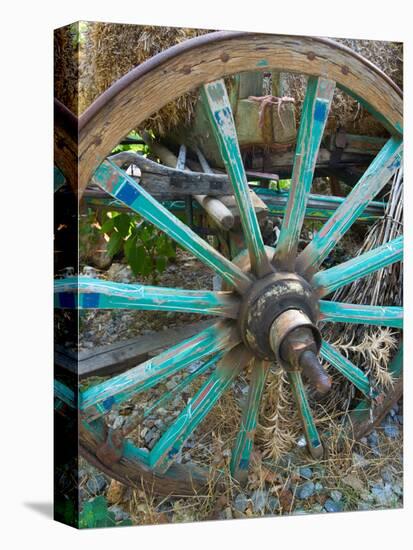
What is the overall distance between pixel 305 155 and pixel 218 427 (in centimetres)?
123

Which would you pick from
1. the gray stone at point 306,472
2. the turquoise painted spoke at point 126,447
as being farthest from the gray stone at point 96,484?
the gray stone at point 306,472

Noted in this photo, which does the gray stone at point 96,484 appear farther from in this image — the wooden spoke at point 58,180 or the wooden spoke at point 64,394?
the wooden spoke at point 58,180

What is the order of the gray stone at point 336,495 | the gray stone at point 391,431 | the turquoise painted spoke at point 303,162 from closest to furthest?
the turquoise painted spoke at point 303,162 < the gray stone at point 336,495 < the gray stone at point 391,431

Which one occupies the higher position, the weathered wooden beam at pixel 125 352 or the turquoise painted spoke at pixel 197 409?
the weathered wooden beam at pixel 125 352

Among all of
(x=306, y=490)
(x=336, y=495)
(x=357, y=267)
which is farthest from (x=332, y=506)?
(x=357, y=267)

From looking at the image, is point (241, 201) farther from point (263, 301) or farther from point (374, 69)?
point (374, 69)

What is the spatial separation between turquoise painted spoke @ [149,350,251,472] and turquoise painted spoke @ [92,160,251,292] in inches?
12.6

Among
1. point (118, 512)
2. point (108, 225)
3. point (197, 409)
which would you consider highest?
point (108, 225)

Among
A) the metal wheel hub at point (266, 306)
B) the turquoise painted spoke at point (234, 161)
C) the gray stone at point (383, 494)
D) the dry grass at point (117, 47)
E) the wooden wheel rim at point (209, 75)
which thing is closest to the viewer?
the wooden wheel rim at point (209, 75)

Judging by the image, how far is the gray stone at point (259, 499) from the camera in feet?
14.4

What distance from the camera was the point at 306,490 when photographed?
4.51 metres

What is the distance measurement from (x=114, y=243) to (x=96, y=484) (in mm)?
1048

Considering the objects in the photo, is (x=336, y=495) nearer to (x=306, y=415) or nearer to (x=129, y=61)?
(x=306, y=415)

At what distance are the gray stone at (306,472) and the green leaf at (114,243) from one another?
1.26 m
